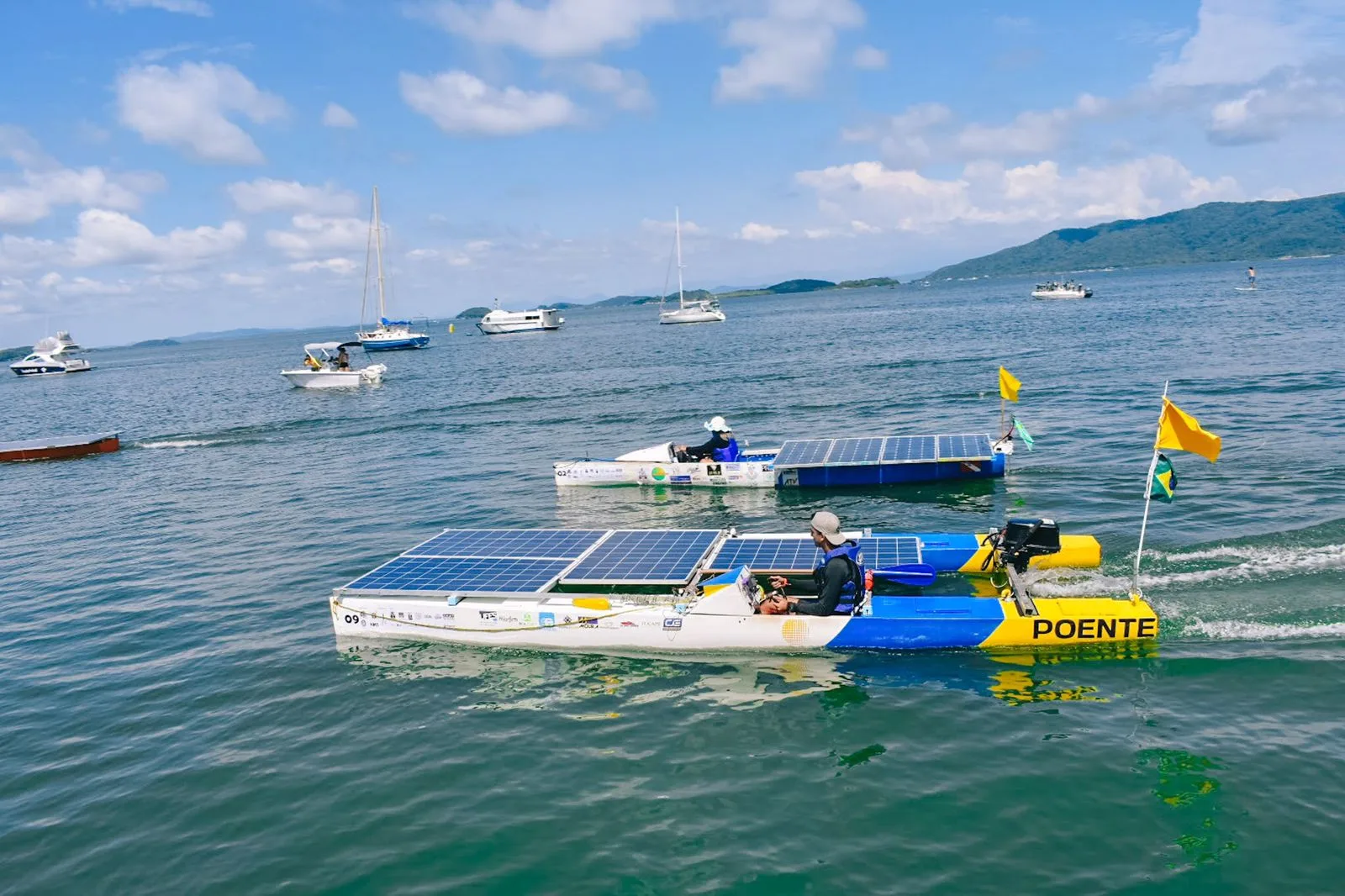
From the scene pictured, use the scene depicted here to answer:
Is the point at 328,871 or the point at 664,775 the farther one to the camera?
the point at 664,775

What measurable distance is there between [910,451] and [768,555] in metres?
10.9

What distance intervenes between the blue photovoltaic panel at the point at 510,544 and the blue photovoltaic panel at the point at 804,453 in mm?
9321

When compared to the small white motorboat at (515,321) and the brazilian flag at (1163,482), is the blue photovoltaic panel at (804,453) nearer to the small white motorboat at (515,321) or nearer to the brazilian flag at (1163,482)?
the brazilian flag at (1163,482)

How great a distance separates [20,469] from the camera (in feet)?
135

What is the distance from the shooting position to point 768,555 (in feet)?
58.7

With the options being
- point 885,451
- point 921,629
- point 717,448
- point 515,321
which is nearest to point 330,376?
point 717,448

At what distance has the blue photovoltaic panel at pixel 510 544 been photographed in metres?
18.9

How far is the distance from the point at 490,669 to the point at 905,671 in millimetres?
7401

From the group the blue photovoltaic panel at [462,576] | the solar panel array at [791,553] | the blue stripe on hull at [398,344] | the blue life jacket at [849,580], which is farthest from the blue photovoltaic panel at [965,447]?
the blue stripe on hull at [398,344]

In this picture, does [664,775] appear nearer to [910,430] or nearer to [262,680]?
[262,680]

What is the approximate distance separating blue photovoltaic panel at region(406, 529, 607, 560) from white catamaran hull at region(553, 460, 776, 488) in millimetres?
8743

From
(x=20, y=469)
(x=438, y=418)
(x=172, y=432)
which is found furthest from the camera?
(x=172, y=432)

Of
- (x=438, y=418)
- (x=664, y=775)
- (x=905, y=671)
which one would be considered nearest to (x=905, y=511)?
(x=905, y=671)

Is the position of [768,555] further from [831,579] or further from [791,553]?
[831,579]
